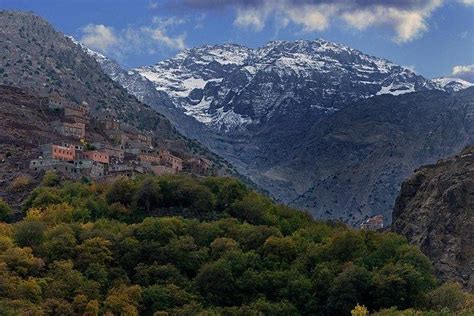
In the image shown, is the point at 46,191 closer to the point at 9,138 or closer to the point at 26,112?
the point at 9,138

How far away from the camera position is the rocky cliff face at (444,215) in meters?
93.9

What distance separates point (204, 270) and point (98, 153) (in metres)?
58.8

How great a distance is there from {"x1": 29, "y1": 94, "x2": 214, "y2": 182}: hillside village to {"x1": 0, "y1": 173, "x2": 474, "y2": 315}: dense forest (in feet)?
96.9

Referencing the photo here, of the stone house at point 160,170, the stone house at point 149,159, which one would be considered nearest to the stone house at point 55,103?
the stone house at point 149,159

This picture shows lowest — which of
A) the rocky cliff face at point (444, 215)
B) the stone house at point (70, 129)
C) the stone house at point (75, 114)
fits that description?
the rocky cliff face at point (444, 215)

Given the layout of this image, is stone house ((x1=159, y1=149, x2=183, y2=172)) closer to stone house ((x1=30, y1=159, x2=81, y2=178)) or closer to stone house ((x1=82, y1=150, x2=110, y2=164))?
stone house ((x1=82, y1=150, x2=110, y2=164))

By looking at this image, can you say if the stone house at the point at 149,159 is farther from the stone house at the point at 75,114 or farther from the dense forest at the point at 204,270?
the dense forest at the point at 204,270

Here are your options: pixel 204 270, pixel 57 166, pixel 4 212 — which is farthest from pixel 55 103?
pixel 204 270

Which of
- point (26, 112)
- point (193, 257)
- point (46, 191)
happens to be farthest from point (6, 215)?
point (26, 112)

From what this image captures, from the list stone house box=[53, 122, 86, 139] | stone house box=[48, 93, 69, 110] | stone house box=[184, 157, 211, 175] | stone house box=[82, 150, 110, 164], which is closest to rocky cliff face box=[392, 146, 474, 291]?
stone house box=[184, 157, 211, 175]

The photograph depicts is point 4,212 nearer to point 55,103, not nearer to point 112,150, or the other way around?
point 112,150

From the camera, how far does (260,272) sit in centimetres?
7425

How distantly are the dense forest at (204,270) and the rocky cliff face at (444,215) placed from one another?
14534 millimetres

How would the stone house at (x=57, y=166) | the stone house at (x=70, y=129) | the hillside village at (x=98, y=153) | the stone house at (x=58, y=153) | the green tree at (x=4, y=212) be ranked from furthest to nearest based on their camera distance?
the stone house at (x=70, y=129)
the stone house at (x=58, y=153)
the hillside village at (x=98, y=153)
the stone house at (x=57, y=166)
the green tree at (x=4, y=212)
